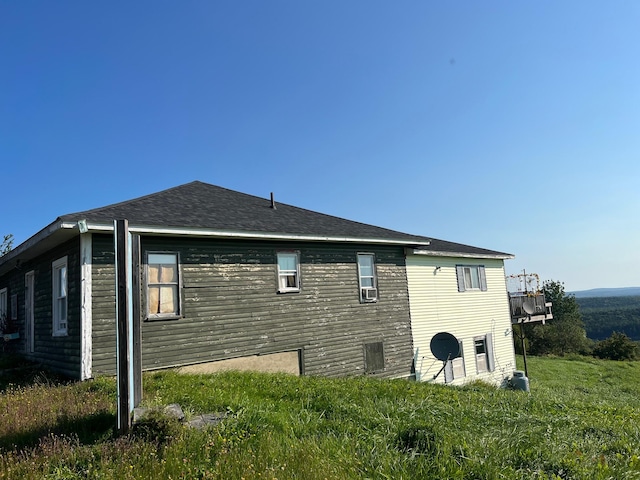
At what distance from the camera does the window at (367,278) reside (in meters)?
15.6

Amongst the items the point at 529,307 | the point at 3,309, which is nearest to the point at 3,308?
the point at 3,309

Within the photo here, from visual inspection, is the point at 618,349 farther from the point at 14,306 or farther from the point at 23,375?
the point at 14,306

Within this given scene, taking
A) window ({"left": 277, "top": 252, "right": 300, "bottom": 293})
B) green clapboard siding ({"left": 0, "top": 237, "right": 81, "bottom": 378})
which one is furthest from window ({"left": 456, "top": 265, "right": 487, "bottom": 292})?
green clapboard siding ({"left": 0, "top": 237, "right": 81, "bottom": 378})

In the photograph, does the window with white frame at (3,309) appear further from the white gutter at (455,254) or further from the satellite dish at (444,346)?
the satellite dish at (444,346)

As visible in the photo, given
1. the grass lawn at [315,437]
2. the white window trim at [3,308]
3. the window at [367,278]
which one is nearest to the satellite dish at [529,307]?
the window at [367,278]

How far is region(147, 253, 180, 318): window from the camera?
11039 millimetres

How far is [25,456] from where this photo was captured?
15.8 feet

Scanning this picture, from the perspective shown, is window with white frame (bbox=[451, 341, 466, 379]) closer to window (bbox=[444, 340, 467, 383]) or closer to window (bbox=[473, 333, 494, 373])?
window (bbox=[444, 340, 467, 383])

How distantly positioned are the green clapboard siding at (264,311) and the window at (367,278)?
0.23 metres

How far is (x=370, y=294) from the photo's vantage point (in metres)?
15.8

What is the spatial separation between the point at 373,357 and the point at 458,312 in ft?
18.5

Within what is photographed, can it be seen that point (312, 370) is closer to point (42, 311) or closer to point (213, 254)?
point (213, 254)

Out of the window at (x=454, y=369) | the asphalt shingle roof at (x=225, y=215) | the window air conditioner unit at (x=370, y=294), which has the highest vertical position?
the asphalt shingle roof at (x=225, y=215)

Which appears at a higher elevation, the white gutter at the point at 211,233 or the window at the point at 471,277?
the white gutter at the point at 211,233
